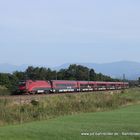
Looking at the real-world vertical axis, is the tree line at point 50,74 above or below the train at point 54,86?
above

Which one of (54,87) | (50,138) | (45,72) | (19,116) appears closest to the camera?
(50,138)

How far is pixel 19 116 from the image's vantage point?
29000 mm

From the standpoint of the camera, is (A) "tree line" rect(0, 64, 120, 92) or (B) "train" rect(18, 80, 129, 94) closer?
(B) "train" rect(18, 80, 129, 94)

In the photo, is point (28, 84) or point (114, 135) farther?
point (28, 84)

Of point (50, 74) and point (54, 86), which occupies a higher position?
point (50, 74)

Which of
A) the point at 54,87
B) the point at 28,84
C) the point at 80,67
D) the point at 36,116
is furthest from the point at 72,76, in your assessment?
the point at 36,116

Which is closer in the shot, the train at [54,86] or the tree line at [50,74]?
the train at [54,86]

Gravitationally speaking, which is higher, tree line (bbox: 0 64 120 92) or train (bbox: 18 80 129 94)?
tree line (bbox: 0 64 120 92)

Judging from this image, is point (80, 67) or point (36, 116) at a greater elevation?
point (80, 67)

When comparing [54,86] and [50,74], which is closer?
[54,86]

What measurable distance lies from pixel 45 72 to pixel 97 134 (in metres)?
103

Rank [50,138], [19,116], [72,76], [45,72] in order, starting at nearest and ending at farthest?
[50,138]
[19,116]
[45,72]
[72,76]

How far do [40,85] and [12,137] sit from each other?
51879 mm

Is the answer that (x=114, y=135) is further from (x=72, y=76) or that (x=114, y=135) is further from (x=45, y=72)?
(x=72, y=76)
